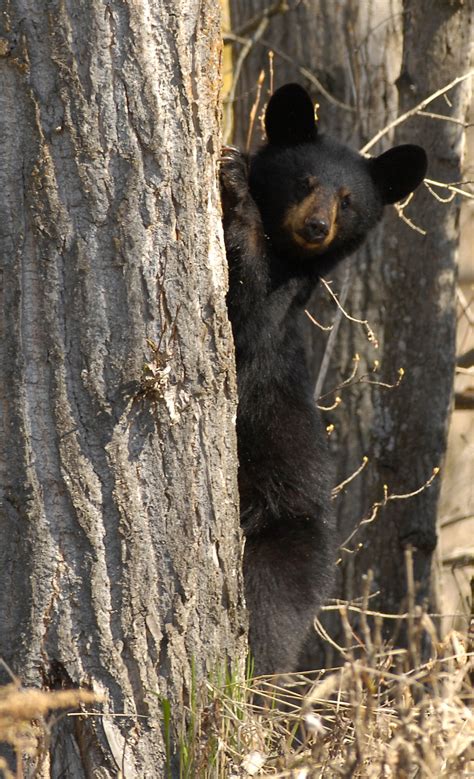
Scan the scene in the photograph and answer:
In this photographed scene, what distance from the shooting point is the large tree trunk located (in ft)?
9.52

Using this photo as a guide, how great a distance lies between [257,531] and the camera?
185 inches

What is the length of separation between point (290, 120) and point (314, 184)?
364 mm

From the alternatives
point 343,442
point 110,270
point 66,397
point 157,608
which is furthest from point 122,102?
point 343,442

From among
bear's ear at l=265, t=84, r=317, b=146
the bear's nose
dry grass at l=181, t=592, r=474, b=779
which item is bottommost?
dry grass at l=181, t=592, r=474, b=779

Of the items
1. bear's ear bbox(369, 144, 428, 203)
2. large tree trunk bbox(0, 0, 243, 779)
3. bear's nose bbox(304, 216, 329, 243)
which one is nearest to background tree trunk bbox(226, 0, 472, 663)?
bear's ear bbox(369, 144, 428, 203)

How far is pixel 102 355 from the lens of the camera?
2.99 metres

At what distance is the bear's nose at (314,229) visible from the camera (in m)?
4.64

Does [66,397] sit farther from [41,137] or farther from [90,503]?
[41,137]

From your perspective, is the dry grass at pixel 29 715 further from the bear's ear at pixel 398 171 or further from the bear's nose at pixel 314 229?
the bear's ear at pixel 398 171

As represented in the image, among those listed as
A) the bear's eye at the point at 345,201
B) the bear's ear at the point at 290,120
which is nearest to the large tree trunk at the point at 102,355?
the bear's ear at the point at 290,120

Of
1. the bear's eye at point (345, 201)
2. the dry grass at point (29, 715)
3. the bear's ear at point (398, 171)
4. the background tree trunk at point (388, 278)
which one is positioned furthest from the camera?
the background tree trunk at point (388, 278)

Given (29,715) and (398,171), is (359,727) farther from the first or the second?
(398,171)

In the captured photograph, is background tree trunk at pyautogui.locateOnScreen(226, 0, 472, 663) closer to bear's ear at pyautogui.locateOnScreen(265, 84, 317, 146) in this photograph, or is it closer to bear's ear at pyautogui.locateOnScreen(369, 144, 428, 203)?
bear's ear at pyautogui.locateOnScreen(369, 144, 428, 203)

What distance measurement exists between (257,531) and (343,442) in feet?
6.30
